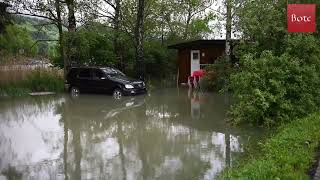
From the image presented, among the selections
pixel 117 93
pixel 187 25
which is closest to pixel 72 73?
pixel 117 93

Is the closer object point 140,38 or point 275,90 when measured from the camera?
point 275,90

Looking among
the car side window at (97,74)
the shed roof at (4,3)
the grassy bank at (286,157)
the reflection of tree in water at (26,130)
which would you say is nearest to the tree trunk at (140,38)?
the car side window at (97,74)

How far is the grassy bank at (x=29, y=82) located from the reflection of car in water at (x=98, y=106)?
3.43 m

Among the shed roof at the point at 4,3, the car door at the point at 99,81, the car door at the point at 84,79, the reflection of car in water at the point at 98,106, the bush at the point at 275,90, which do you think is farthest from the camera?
the shed roof at the point at 4,3

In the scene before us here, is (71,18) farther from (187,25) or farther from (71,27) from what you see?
(187,25)

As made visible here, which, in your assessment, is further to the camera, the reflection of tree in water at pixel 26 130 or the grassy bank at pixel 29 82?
the grassy bank at pixel 29 82

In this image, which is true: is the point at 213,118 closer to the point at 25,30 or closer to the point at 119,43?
the point at 119,43

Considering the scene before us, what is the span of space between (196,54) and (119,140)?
1839 centimetres

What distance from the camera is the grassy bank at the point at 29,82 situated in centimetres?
2381

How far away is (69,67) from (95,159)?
56.5ft

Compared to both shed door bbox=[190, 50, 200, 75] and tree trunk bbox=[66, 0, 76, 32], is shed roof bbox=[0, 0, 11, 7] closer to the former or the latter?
tree trunk bbox=[66, 0, 76, 32]

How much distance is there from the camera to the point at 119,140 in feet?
40.0

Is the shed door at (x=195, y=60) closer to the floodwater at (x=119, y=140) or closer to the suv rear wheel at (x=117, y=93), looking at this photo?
the suv rear wheel at (x=117, y=93)

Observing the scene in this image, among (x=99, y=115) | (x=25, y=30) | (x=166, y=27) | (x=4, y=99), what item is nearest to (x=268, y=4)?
(x=99, y=115)
